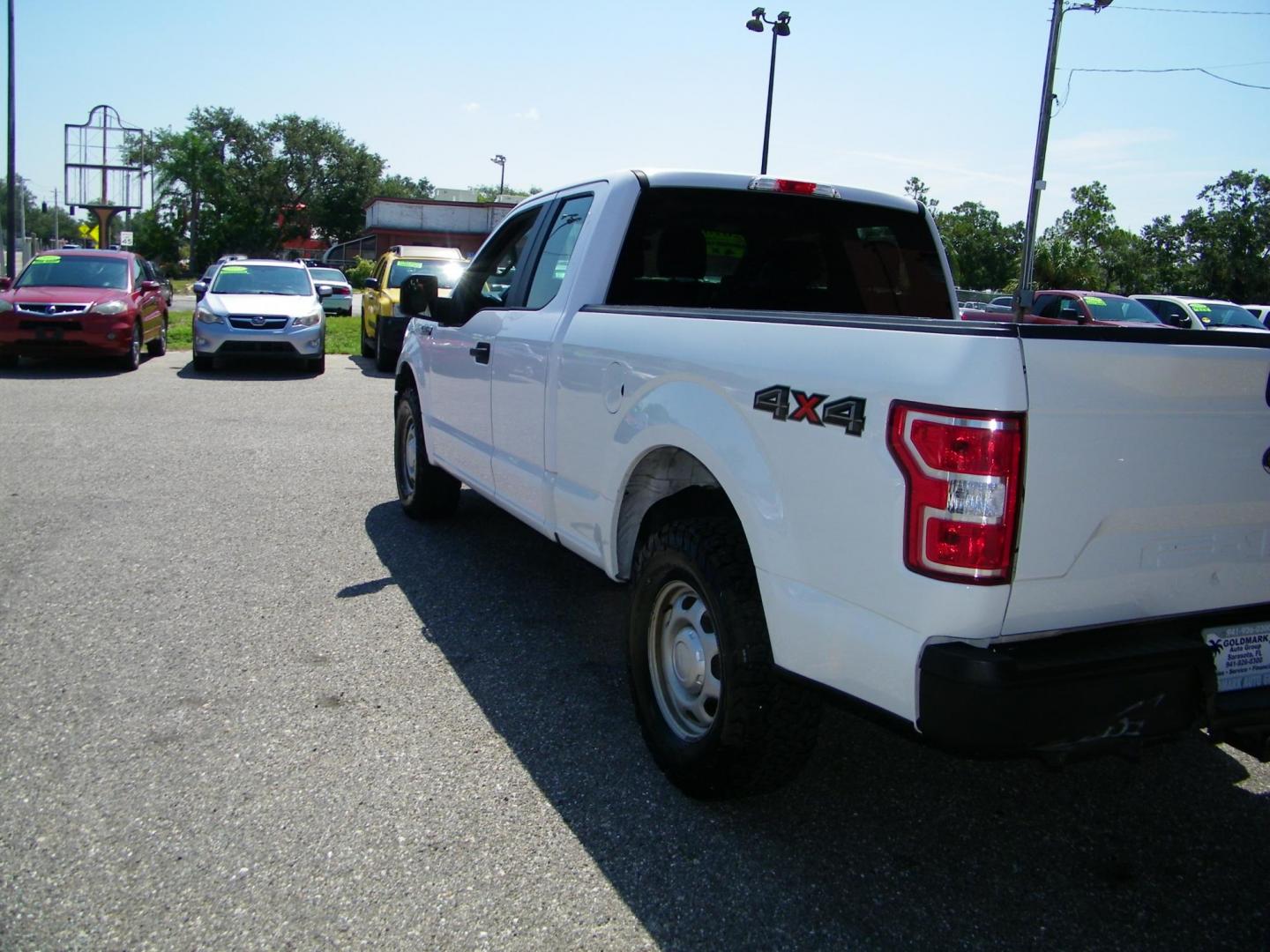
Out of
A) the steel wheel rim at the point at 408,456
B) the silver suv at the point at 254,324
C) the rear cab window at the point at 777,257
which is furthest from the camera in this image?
the silver suv at the point at 254,324

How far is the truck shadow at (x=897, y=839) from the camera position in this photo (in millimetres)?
2637

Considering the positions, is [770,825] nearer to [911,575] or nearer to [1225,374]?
[911,575]

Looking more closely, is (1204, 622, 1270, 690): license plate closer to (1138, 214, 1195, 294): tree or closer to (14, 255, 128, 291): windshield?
(14, 255, 128, 291): windshield

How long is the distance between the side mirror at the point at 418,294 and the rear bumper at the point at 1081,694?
3.79 metres

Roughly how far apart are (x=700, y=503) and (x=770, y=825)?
1008 millimetres

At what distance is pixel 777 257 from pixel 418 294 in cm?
200

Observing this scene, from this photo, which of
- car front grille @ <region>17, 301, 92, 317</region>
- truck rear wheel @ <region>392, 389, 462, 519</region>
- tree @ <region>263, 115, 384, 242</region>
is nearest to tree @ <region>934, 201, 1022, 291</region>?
tree @ <region>263, 115, 384, 242</region>

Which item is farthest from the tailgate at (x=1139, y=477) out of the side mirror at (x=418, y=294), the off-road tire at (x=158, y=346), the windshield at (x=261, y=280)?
the off-road tire at (x=158, y=346)

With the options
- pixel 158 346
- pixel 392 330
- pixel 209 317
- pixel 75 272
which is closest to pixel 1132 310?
pixel 392 330

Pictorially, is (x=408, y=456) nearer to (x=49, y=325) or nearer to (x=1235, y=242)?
(x=49, y=325)

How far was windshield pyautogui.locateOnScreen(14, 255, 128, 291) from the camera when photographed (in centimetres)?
1485

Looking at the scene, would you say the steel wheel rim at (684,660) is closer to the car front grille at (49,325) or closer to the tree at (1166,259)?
the car front grille at (49,325)

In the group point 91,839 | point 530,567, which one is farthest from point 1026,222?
point 91,839

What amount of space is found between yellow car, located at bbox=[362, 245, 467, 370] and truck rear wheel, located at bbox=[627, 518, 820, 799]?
11.7m
